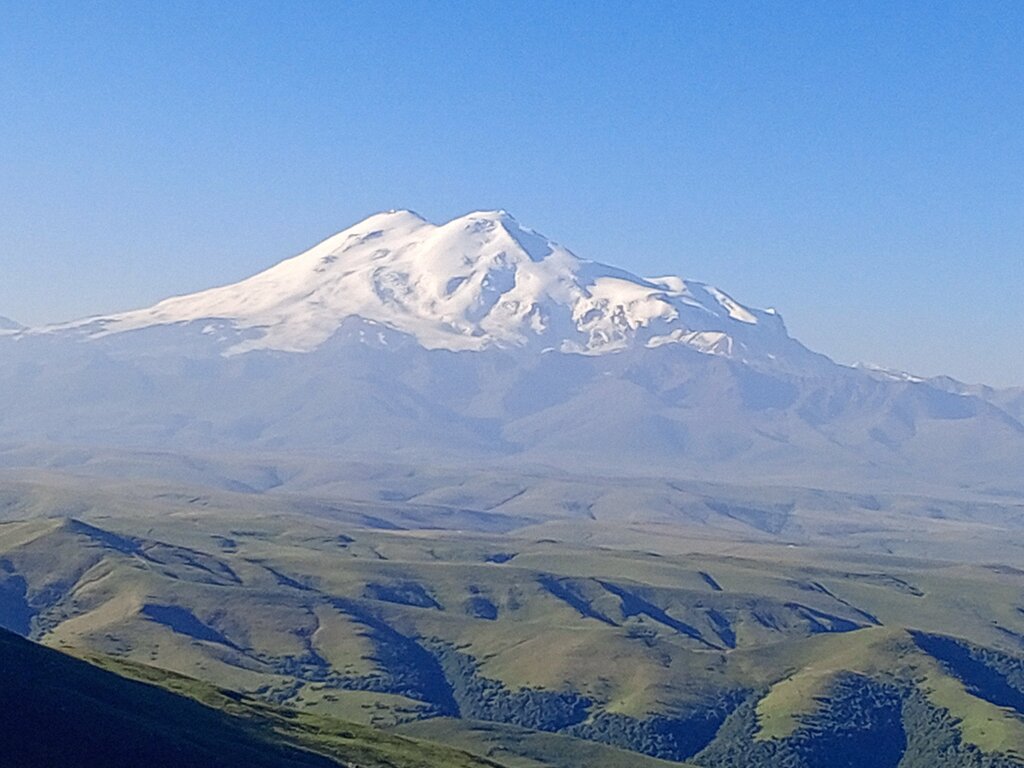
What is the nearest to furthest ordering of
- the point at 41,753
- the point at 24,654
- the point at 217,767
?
the point at 41,753 → the point at 217,767 → the point at 24,654

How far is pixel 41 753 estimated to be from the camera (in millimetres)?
137375

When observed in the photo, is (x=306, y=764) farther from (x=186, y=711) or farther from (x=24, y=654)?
(x=24, y=654)

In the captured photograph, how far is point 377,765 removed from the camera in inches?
7707

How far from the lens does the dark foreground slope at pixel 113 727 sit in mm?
141500

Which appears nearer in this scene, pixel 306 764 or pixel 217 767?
pixel 217 767

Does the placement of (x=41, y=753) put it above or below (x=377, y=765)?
above

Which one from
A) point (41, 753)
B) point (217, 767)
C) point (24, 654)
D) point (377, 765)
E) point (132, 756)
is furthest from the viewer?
point (377, 765)

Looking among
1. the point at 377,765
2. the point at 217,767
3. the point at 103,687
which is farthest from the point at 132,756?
the point at 377,765

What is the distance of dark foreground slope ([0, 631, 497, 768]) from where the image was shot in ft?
464

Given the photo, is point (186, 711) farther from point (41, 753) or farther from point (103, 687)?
point (41, 753)

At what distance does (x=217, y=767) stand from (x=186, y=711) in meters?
27.7

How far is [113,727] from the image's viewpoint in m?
154

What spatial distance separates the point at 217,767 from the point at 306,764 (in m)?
22.2

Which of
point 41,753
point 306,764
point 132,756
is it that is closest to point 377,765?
point 306,764
